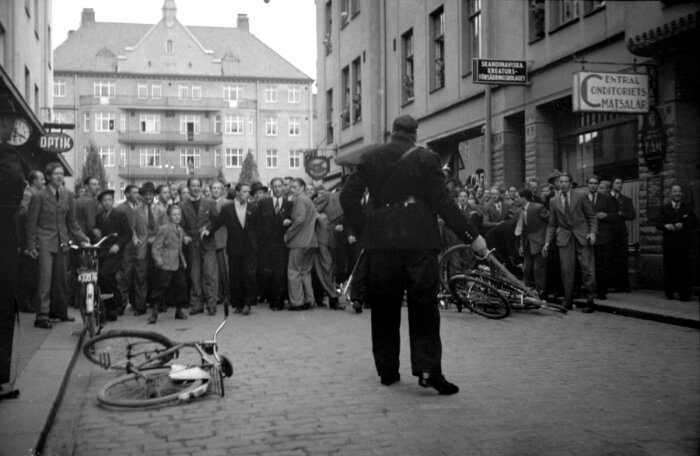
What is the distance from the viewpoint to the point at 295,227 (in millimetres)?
13133

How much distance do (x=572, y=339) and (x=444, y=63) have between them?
14155 millimetres

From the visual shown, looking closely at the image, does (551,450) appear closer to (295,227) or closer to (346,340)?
(346,340)

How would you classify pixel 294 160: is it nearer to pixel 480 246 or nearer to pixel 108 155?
pixel 108 155

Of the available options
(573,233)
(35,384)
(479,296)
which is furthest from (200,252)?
(35,384)

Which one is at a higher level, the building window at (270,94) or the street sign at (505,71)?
the building window at (270,94)

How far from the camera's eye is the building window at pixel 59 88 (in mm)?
26031

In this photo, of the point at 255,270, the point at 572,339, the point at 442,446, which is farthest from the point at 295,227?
the point at 442,446

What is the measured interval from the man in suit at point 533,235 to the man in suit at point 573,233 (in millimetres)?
860

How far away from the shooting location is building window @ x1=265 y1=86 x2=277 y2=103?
69.3m

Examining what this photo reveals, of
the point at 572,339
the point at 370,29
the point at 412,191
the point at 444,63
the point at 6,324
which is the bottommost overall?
the point at 572,339

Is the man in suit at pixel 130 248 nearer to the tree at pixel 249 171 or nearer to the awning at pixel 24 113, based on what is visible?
the awning at pixel 24 113

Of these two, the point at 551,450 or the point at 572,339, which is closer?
the point at 551,450

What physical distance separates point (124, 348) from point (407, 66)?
19.2 meters

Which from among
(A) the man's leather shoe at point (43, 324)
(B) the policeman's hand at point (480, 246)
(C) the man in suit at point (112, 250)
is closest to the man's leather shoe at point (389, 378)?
(B) the policeman's hand at point (480, 246)
